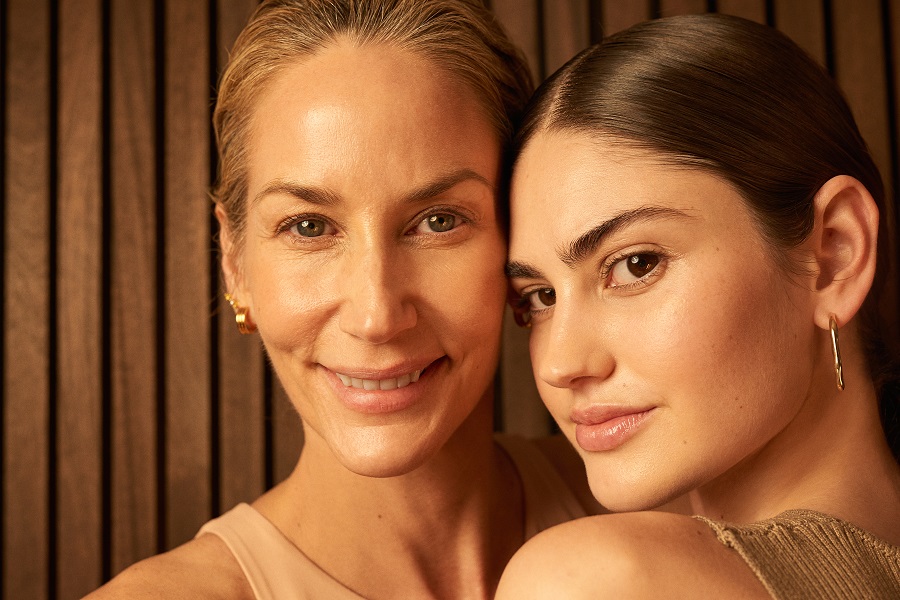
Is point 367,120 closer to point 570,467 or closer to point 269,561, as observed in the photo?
point 269,561

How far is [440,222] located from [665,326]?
380mm

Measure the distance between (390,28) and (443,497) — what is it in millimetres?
739

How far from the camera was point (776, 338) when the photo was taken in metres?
1.13

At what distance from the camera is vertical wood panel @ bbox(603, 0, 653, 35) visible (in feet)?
6.61

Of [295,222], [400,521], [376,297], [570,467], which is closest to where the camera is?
[376,297]

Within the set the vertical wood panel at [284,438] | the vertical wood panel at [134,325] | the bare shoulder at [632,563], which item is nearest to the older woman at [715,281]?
the bare shoulder at [632,563]

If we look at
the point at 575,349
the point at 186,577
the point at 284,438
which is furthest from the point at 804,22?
the point at 186,577

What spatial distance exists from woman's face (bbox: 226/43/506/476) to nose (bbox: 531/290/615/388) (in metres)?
0.17

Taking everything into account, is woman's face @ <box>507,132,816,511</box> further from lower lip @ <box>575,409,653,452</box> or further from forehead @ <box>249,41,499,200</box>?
forehead @ <box>249,41,499,200</box>

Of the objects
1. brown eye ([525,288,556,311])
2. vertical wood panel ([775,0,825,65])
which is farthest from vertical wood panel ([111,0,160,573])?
vertical wood panel ([775,0,825,65])

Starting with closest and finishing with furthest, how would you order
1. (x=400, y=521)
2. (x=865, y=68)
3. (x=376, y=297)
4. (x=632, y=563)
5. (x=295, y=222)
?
1. (x=632, y=563)
2. (x=376, y=297)
3. (x=295, y=222)
4. (x=400, y=521)
5. (x=865, y=68)

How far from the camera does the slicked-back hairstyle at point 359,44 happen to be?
1.37 metres

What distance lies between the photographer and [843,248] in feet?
3.83

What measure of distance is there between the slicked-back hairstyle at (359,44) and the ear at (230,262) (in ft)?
0.08
